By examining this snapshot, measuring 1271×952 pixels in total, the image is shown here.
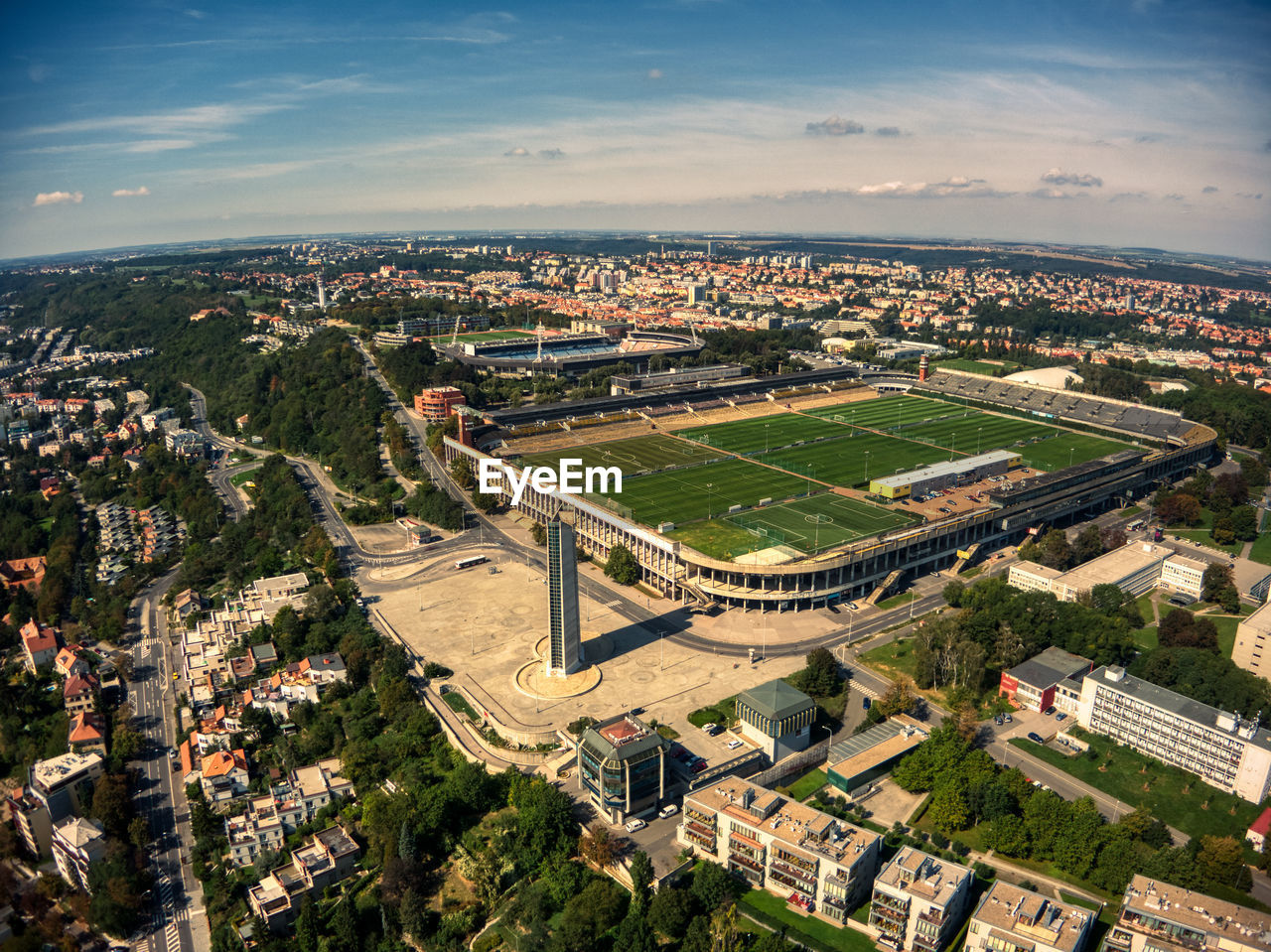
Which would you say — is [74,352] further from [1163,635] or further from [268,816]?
[1163,635]

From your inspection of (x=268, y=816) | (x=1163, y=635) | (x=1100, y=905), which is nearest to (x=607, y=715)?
(x=268, y=816)

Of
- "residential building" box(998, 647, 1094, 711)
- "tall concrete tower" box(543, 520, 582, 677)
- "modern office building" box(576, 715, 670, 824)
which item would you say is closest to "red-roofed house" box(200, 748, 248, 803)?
"tall concrete tower" box(543, 520, 582, 677)

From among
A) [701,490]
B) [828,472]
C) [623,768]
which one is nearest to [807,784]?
[623,768]

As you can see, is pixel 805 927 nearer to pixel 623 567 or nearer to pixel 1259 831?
pixel 1259 831

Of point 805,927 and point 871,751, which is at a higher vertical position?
point 871,751

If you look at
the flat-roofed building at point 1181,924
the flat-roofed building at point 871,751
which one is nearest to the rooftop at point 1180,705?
the flat-roofed building at point 871,751
